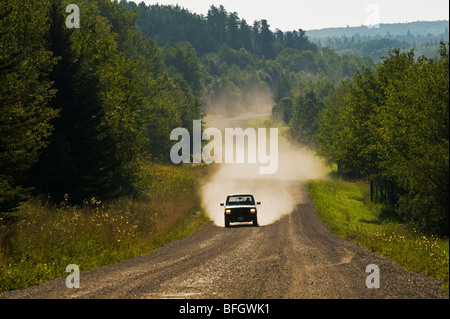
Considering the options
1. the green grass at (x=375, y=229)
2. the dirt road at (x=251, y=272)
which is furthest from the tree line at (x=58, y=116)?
the green grass at (x=375, y=229)

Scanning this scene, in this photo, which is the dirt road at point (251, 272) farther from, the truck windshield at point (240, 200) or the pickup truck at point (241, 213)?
the truck windshield at point (240, 200)

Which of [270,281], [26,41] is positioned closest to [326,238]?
[270,281]

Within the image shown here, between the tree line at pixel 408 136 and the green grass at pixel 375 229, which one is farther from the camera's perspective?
the tree line at pixel 408 136

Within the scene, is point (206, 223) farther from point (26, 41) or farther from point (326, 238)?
point (26, 41)

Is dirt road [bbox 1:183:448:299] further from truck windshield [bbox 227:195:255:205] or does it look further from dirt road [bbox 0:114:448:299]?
truck windshield [bbox 227:195:255:205]

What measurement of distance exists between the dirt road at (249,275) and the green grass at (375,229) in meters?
0.67

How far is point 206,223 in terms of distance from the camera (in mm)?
34469

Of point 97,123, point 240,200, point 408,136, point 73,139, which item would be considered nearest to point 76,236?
point 73,139

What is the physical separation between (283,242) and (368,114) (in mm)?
35521

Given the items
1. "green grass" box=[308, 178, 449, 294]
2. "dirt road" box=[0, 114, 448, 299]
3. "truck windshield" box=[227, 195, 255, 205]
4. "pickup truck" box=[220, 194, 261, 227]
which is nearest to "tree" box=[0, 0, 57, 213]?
"dirt road" box=[0, 114, 448, 299]

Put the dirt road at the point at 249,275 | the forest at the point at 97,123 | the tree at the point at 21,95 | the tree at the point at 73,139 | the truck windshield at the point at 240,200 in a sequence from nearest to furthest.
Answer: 1. the dirt road at the point at 249,275
2. the tree at the point at 21,95
3. the forest at the point at 97,123
4. the tree at the point at 73,139
5. the truck windshield at the point at 240,200

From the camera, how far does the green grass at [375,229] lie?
1673cm

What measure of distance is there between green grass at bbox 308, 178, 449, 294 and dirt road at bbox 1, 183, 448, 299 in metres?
0.67

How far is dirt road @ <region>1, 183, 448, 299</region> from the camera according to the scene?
12.5m
